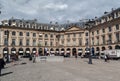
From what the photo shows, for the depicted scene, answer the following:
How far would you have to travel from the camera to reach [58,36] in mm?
87250

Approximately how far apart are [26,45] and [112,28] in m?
35.7

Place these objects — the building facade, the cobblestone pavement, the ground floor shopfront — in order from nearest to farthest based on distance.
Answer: the cobblestone pavement → the building facade → the ground floor shopfront

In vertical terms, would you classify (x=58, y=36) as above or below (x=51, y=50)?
above

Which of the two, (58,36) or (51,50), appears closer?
(51,50)

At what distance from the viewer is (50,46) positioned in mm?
84312

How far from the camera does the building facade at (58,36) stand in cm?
6612

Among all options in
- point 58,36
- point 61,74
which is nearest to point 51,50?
point 58,36

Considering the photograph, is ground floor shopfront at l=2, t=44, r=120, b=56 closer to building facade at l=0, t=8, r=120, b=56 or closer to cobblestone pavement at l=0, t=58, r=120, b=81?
building facade at l=0, t=8, r=120, b=56

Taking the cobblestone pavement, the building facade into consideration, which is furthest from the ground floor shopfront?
the cobblestone pavement

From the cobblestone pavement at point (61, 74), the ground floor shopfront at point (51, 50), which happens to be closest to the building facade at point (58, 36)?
the ground floor shopfront at point (51, 50)

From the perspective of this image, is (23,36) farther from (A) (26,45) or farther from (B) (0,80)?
(B) (0,80)

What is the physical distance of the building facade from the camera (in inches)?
2603

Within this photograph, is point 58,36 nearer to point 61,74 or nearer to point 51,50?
point 51,50

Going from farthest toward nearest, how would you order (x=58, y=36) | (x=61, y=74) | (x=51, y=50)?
(x=58, y=36), (x=51, y=50), (x=61, y=74)
